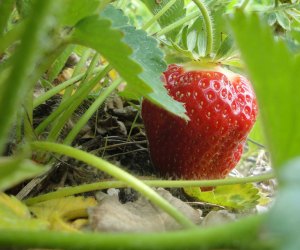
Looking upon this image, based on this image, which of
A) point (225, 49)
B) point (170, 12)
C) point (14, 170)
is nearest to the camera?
point (14, 170)

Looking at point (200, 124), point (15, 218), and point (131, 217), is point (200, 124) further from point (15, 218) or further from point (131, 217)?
point (15, 218)

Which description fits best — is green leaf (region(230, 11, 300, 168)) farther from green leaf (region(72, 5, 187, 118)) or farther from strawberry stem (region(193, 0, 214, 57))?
strawberry stem (region(193, 0, 214, 57))

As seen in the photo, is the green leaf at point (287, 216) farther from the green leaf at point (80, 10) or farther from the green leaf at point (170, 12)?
the green leaf at point (170, 12)

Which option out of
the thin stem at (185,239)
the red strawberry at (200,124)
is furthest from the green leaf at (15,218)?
the red strawberry at (200,124)

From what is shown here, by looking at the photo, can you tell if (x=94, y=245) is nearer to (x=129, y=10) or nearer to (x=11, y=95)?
(x=11, y=95)

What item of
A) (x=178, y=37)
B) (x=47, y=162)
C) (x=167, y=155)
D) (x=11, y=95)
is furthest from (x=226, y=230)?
(x=178, y=37)

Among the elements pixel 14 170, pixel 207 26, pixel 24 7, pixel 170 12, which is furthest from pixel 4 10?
pixel 170 12
